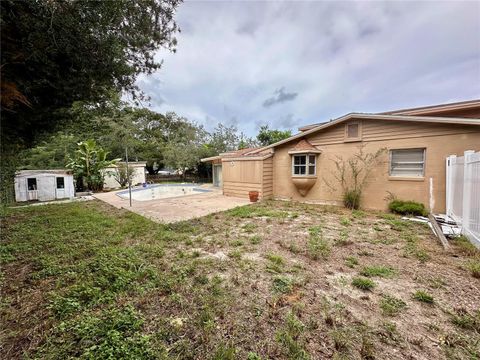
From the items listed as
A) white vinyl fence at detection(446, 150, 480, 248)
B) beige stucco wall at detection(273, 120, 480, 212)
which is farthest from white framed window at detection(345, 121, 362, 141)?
white vinyl fence at detection(446, 150, 480, 248)

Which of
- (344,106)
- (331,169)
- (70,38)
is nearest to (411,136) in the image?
(331,169)

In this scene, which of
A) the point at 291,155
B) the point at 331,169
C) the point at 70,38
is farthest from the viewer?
the point at 291,155

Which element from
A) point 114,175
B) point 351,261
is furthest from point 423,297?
point 114,175

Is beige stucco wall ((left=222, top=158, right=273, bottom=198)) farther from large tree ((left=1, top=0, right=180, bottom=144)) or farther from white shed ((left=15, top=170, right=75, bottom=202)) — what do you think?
white shed ((left=15, top=170, right=75, bottom=202))

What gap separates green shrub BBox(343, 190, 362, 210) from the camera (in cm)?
838

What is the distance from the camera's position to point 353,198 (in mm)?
8398

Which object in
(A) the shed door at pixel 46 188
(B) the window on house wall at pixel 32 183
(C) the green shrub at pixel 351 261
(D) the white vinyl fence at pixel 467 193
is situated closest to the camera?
(C) the green shrub at pixel 351 261

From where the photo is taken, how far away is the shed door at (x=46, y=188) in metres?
11.9

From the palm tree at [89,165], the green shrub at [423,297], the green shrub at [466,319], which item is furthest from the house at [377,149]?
the palm tree at [89,165]

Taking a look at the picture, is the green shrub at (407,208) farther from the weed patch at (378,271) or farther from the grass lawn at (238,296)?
the weed patch at (378,271)

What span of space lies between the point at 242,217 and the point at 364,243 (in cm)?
379

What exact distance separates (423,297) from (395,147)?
21.9 ft

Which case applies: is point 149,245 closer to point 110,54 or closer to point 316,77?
point 110,54

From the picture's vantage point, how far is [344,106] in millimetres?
22703
